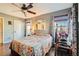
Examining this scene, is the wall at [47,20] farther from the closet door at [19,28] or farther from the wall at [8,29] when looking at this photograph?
the wall at [8,29]

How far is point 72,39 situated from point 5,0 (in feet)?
4.69

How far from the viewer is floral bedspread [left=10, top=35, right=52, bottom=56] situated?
6.24ft

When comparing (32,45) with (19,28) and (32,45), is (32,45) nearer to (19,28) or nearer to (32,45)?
(32,45)

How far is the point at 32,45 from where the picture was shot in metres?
1.88

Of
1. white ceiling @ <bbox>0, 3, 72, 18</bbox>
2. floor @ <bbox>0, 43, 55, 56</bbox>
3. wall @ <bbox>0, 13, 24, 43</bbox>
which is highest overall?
white ceiling @ <bbox>0, 3, 72, 18</bbox>

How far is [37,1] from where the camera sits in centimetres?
198

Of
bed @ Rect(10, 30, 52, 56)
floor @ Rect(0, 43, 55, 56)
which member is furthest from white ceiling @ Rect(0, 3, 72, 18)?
floor @ Rect(0, 43, 55, 56)

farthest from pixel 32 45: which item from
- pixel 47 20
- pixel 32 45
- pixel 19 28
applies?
pixel 47 20

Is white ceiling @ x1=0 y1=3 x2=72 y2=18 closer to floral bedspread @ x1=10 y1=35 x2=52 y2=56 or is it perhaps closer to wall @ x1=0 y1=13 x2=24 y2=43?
wall @ x1=0 y1=13 x2=24 y2=43

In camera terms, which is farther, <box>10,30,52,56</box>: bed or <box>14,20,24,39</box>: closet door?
<box>14,20,24,39</box>: closet door

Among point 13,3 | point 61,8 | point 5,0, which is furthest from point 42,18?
point 5,0

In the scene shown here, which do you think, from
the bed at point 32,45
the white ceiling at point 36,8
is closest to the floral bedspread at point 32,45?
the bed at point 32,45

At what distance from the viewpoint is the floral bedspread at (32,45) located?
74.9 inches

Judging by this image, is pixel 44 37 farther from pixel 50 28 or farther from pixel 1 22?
pixel 1 22
